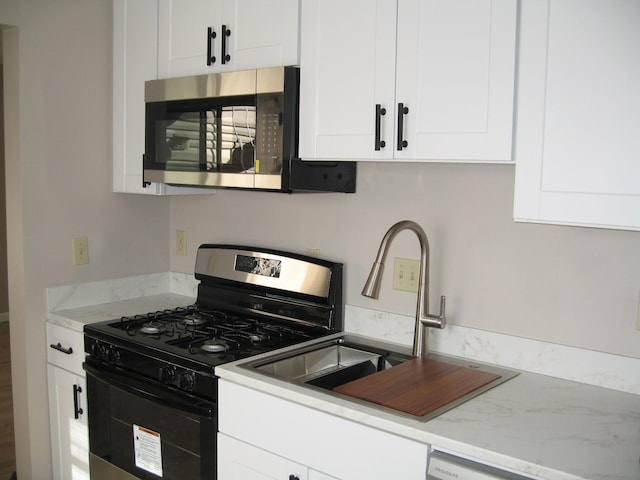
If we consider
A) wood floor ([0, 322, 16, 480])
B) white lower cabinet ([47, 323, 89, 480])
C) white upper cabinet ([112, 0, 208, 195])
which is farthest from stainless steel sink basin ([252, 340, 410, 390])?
wood floor ([0, 322, 16, 480])

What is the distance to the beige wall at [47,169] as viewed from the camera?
2.58 meters

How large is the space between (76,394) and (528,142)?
1.94m

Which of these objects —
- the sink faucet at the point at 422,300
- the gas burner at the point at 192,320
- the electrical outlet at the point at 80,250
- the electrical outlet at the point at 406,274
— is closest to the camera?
the sink faucet at the point at 422,300

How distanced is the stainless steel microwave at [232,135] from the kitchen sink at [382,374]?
56 cm

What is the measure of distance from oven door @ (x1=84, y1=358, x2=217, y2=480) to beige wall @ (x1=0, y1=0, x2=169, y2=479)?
39cm

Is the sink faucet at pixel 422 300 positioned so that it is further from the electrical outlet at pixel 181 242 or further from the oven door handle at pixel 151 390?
the electrical outlet at pixel 181 242

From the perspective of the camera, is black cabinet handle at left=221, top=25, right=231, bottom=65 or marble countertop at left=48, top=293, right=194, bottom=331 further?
marble countertop at left=48, top=293, right=194, bottom=331

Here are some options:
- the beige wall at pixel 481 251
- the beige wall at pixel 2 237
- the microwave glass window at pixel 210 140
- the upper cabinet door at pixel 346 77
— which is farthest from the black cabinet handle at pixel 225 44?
the beige wall at pixel 2 237

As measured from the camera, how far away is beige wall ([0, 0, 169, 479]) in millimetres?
2580

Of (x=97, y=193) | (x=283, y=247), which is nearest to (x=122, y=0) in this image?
(x=97, y=193)

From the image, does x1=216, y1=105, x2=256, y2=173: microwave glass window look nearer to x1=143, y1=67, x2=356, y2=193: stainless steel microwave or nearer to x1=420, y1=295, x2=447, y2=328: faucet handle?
x1=143, y1=67, x2=356, y2=193: stainless steel microwave

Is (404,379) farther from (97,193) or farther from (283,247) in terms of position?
(97,193)

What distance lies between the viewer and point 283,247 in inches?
105

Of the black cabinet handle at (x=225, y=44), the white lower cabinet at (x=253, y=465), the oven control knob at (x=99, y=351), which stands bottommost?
the white lower cabinet at (x=253, y=465)
